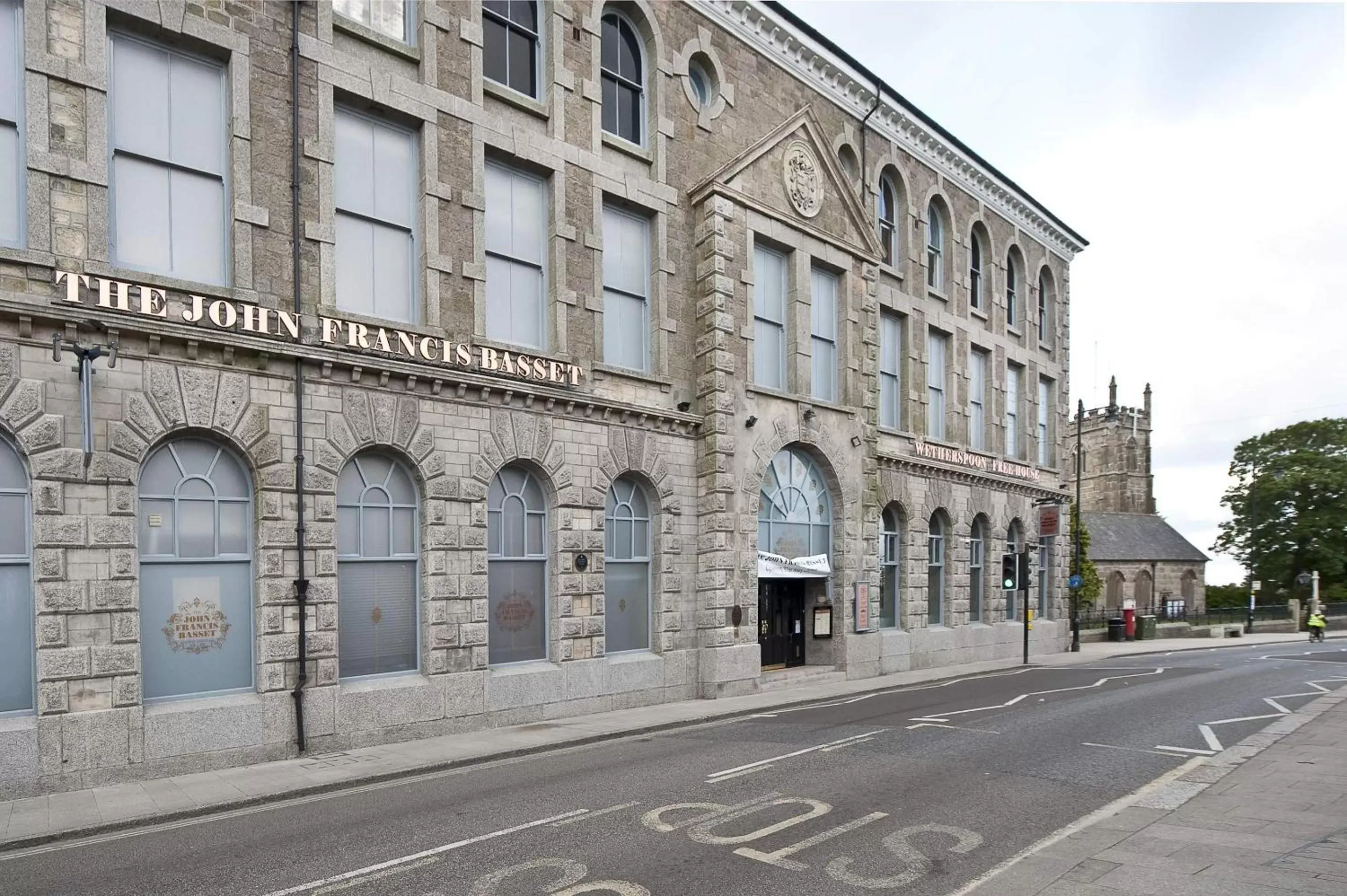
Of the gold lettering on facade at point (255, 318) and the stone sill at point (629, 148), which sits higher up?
the stone sill at point (629, 148)

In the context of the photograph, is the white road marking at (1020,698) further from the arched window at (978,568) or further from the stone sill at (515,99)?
the stone sill at (515,99)

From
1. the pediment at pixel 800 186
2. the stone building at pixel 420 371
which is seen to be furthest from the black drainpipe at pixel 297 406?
the pediment at pixel 800 186

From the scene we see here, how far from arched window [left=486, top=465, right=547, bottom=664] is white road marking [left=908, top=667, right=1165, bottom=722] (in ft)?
23.5

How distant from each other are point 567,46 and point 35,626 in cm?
1330

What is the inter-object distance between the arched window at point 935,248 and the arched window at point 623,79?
41.4 feet

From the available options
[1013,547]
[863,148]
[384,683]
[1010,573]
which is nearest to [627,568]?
[384,683]

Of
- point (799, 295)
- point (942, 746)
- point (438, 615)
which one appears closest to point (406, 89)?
point (438, 615)

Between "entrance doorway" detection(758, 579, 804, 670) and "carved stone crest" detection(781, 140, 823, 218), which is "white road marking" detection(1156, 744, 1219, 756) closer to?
"entrance doorway" detection(758, 579, 804, 670)

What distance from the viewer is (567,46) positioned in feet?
55.1

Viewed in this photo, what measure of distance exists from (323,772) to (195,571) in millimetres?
3432

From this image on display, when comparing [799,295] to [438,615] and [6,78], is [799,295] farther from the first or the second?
[6,78]

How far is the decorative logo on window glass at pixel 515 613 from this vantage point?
1552 centimetres

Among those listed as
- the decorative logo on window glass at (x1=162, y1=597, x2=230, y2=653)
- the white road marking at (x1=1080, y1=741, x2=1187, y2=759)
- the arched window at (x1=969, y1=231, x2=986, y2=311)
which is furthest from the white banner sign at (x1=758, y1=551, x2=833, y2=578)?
the arched window at (x1=969, y1=231, x2=986, y2=311)

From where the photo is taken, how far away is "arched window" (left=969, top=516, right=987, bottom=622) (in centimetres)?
2878
